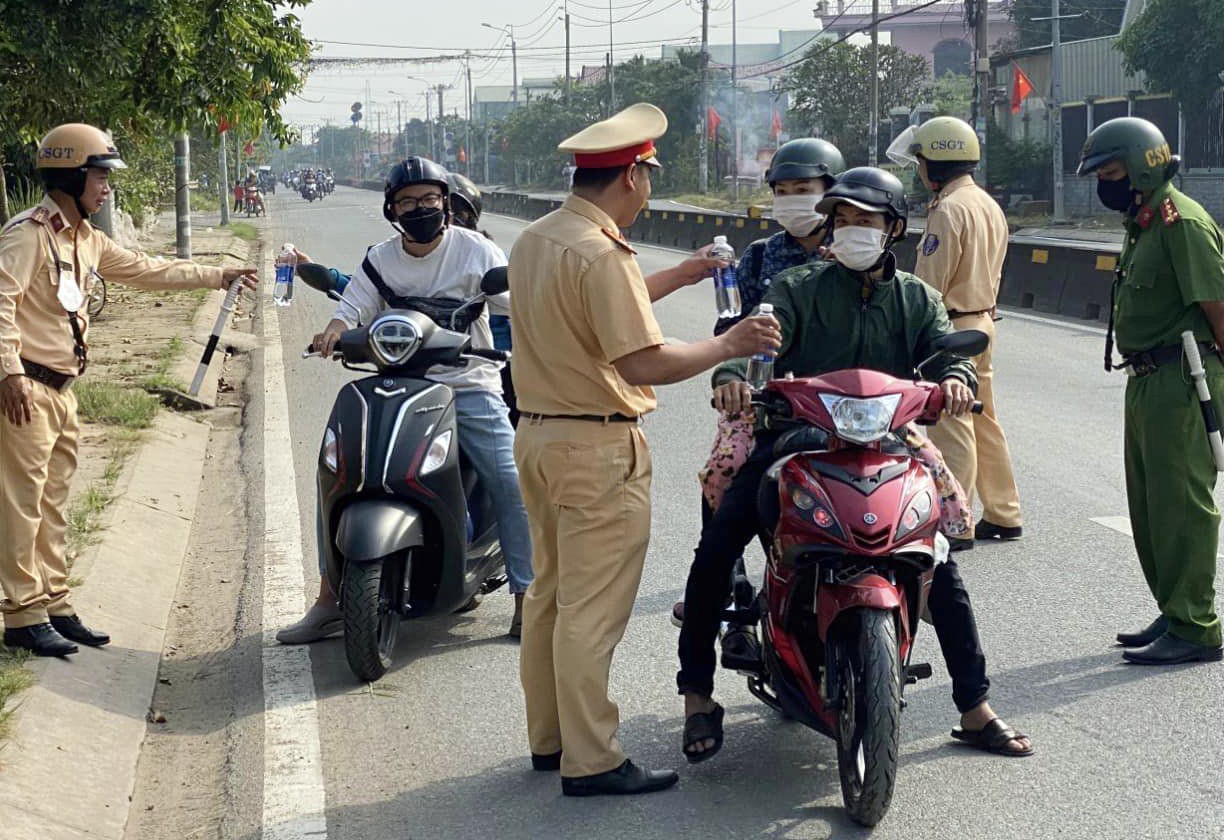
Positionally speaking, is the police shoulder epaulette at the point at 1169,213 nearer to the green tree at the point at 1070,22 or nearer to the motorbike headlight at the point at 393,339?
the motorbike headlight at the point at 393,339

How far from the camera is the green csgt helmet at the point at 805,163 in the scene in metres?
5.67

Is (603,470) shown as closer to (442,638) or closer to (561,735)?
(561,735)

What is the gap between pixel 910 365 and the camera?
4.89 meters

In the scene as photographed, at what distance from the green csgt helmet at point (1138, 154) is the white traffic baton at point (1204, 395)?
56cm

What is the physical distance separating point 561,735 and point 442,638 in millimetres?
1752

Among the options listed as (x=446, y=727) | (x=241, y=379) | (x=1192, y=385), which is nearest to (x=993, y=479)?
(x=1192, y=385)

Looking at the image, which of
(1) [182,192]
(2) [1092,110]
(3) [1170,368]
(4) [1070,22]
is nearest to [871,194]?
(3) [1170,368]

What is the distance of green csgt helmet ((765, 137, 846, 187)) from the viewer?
18.6ft

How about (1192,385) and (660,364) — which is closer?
(660,364)

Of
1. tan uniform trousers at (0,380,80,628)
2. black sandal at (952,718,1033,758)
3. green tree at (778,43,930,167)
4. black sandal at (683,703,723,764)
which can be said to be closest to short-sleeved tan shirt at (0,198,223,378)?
tan uniform trousers at (0,380,80,628)

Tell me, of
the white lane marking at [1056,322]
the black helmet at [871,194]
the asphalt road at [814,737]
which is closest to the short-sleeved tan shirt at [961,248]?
the asphalt road at [814,737]

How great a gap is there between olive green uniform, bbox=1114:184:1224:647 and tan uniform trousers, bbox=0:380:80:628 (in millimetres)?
3883

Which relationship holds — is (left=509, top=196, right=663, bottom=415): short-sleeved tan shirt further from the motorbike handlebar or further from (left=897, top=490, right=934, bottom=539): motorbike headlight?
the motorbike handlebar

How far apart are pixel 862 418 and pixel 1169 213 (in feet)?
6.65
